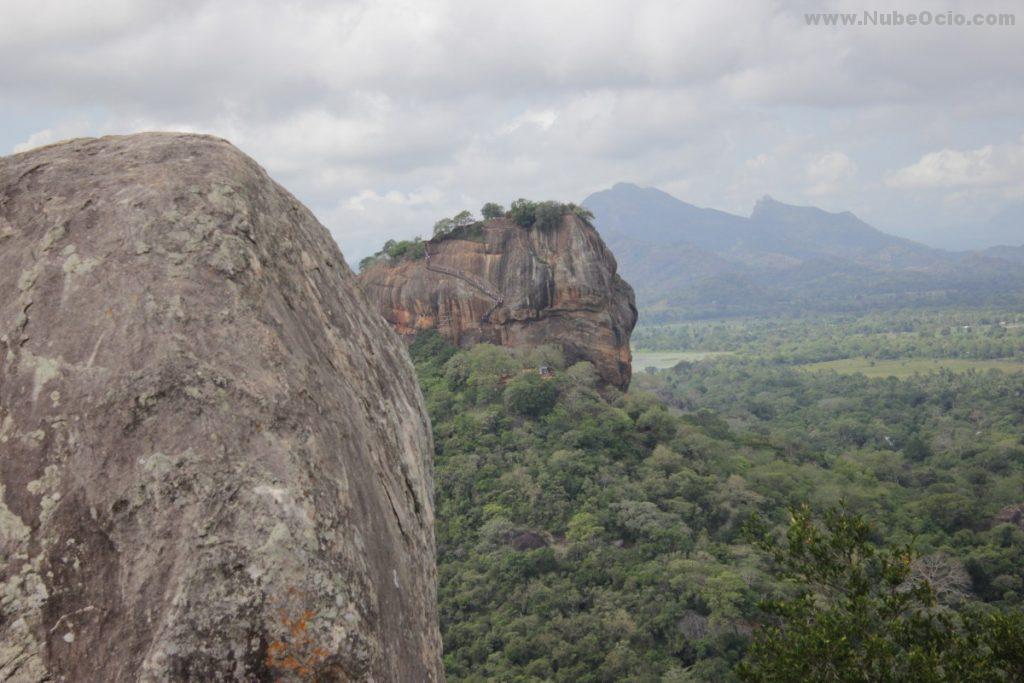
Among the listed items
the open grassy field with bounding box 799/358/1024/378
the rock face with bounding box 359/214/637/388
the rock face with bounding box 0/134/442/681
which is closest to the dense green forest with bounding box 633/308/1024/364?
the open grassy field with bounding box 799/358/1024/378

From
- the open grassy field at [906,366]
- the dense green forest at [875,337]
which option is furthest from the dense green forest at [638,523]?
the dense green forest at [875,337]

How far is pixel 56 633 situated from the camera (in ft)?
11.6

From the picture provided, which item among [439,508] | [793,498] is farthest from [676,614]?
[793,498]

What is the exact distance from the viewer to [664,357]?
158 meters

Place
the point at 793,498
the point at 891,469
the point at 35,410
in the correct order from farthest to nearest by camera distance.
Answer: the point at 891,469 < the point at 793,498 < the point at 35,410

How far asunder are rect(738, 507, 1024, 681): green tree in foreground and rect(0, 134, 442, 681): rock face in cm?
Result: 608

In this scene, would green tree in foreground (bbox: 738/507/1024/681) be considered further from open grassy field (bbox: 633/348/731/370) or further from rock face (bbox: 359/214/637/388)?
open grassy field (bbox: 633/348/731/370)

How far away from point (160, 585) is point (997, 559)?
3201 centimetres

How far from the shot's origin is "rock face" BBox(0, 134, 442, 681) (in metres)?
3.46

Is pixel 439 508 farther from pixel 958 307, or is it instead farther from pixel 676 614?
pixel 958 307

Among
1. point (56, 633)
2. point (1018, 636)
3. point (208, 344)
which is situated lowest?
point (1018, 636)

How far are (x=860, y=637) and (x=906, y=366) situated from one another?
11174 cm

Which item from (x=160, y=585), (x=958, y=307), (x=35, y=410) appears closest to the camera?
(x=160, y=585)

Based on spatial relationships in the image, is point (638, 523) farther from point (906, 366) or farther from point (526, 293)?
point (906, 366)
